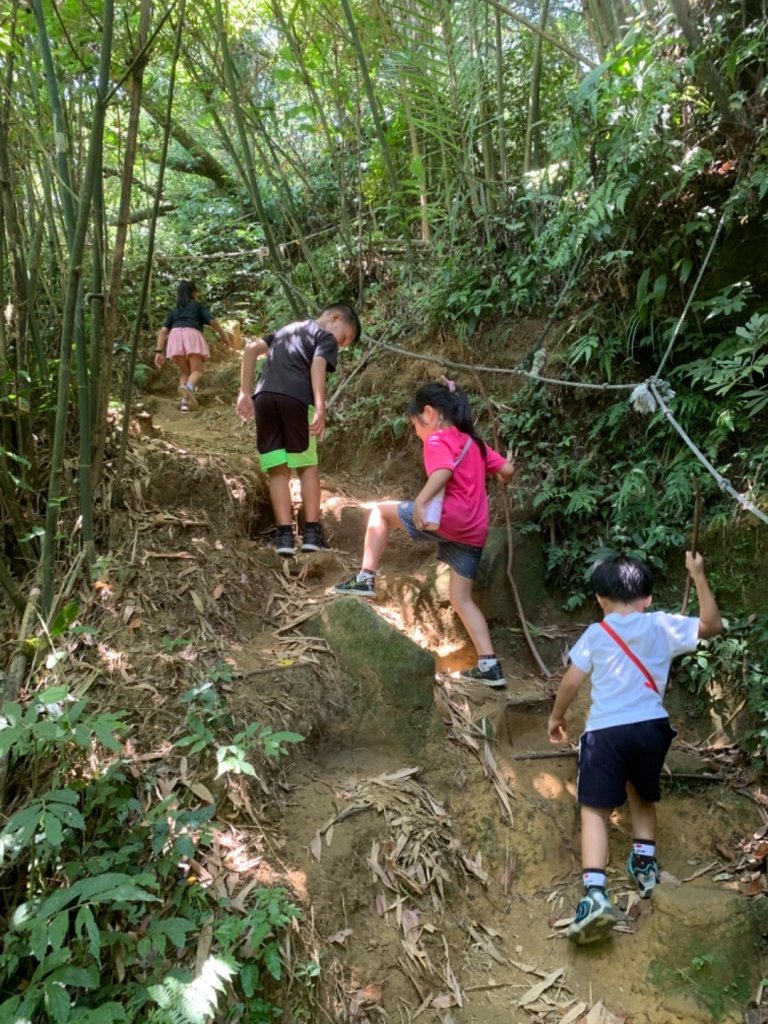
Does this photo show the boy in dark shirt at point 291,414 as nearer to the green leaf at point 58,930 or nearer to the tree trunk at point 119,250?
the tree trunk at point 119,250

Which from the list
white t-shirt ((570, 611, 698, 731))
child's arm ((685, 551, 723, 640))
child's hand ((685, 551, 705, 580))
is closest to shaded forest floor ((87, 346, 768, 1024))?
white t-shirt ((570, 611, 698, 731))

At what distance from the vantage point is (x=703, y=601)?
8.29 feet

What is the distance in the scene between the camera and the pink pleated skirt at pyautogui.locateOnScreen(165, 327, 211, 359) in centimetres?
636

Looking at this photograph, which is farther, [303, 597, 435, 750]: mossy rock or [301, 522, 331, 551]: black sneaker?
[301, 522, 331, 551]: black sneaker

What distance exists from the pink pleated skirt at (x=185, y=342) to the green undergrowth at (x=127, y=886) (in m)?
4.59

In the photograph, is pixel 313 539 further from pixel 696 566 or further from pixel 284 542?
pixel 696 566

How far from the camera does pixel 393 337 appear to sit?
17.8ft

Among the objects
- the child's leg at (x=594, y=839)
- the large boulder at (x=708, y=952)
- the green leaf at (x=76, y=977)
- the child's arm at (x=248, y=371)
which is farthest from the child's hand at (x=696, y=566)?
the child's arm at (x=248, y=371)

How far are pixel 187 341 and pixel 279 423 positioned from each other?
3018 millimetres

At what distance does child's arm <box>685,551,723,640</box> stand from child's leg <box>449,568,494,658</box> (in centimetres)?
110

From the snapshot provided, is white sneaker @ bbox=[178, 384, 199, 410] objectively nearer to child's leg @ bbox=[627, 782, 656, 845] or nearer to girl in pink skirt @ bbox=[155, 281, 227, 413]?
girl in pink skirt @ bbox=[155, 281, 227, 413]

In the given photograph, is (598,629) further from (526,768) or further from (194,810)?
(194,810)

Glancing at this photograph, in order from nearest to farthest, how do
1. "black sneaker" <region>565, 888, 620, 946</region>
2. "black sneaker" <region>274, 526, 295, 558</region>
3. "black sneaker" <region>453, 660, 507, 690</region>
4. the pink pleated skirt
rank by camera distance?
"black sneaker" <region>565, 888, 620, 946</region>, "black sneaker" <region>453, 660, 507, 690</region>, "black sneaker" <region>274, 526, 295, 558</region>, the pink pleated skirt

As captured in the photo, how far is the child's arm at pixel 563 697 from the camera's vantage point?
276cm
